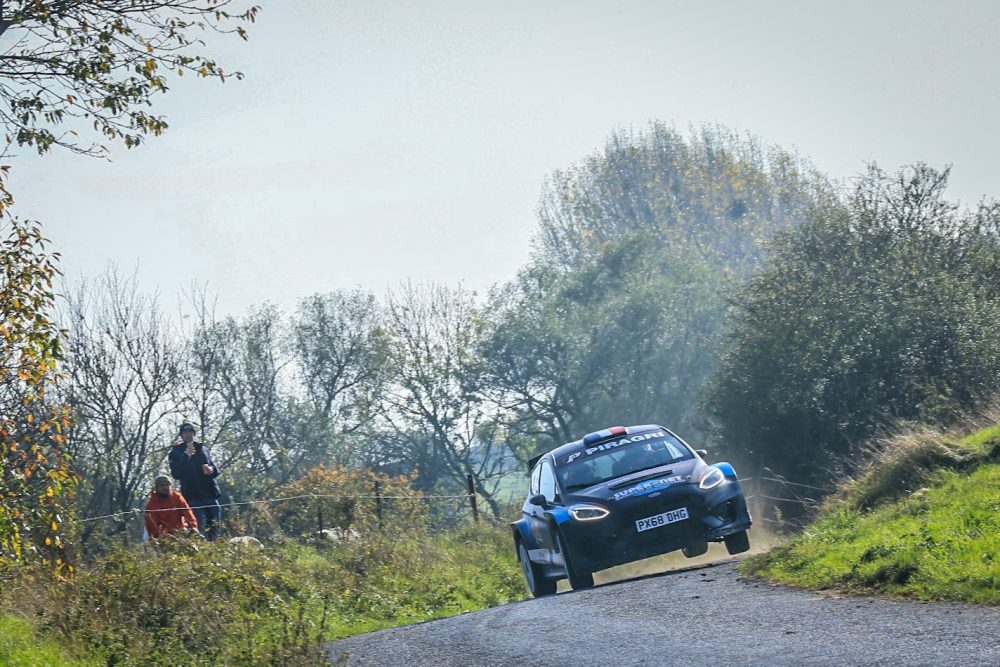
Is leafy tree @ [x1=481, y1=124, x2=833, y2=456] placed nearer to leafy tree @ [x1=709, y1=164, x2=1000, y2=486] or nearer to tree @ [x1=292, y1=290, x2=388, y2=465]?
tree @ [x1=292, y1=290, x2=388, y2=465]

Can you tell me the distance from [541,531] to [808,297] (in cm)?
1806

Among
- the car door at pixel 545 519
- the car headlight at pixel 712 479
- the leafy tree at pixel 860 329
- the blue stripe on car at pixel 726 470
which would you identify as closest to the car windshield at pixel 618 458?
the car door at pixel 545 519

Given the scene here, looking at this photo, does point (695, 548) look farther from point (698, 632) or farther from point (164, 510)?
point (164, 510)

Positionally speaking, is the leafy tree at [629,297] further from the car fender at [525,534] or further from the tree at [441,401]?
the car fender at [525,534]

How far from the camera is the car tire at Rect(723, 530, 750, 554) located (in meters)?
16.0

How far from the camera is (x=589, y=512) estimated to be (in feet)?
51.2

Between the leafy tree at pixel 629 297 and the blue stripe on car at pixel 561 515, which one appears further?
the leafy tree at pixel 629 297

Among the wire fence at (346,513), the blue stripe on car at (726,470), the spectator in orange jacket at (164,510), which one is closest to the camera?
the blue stripe on car at (726,470)

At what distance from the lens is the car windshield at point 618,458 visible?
653 inches

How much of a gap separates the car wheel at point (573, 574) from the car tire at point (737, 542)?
1.76 metres

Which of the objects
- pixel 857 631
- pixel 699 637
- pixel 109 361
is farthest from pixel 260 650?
pixel 109 361

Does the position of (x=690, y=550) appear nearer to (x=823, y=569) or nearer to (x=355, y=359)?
(x=823, y=569)

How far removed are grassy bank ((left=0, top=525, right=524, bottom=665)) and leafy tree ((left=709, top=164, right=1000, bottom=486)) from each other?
1143 centimetres

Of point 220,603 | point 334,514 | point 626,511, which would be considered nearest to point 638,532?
point 626,511
